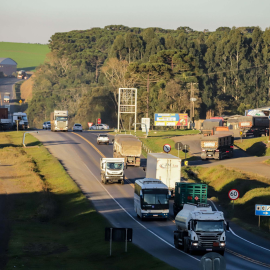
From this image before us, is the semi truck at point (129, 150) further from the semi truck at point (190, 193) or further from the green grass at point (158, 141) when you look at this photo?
the semi truck at point (190, 193)

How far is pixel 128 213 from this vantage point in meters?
40.8

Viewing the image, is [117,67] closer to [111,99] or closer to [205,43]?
[111,99]

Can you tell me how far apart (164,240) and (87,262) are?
21.9 ft

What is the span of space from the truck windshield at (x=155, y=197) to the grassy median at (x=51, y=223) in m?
3.73

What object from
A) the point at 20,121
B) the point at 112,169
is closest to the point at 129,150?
the point at 112,169

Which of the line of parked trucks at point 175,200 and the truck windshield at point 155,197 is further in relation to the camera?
the truck windshield at point 155,197

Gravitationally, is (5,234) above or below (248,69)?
below

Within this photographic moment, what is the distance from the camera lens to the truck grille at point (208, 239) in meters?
24.9

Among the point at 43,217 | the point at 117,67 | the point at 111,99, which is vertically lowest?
the point at 43,217

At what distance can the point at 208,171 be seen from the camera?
62.3 metres

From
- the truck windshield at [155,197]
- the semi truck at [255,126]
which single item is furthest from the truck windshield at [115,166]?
the semi truck at [255,126]

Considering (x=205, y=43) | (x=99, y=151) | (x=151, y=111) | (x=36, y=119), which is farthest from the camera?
(x=36, y=119)

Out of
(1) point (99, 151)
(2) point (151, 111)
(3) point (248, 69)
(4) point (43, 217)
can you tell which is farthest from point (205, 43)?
(4) point (43, 217)

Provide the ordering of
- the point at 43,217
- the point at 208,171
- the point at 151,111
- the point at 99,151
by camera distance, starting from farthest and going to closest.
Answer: the point at 151,111
the point at 99,151
the point at 208,171
the point at 43,217
